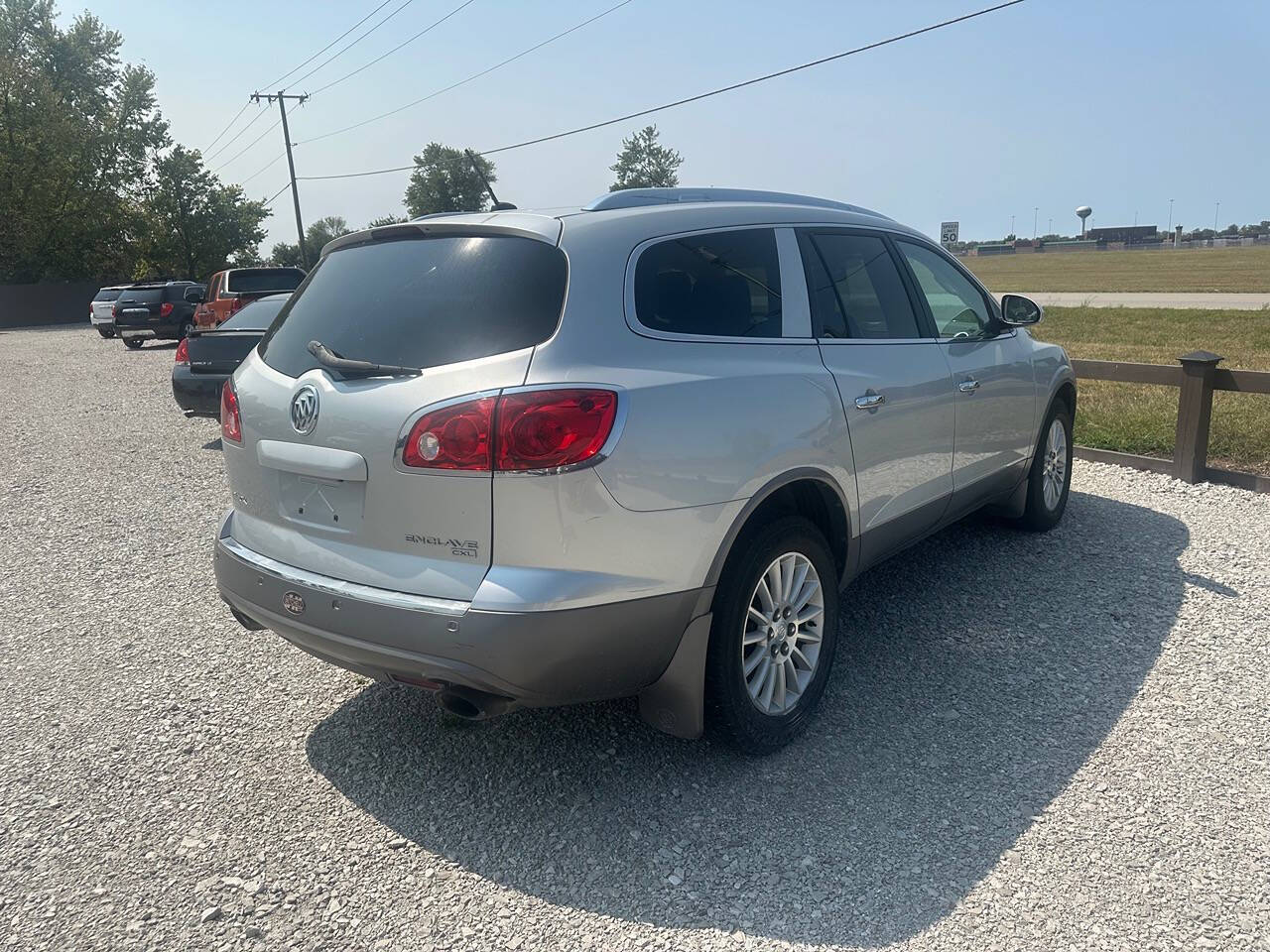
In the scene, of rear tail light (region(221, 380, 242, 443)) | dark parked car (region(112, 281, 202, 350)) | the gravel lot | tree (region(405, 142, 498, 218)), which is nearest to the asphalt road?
the gravel lot

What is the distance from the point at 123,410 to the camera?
1321 centimetres

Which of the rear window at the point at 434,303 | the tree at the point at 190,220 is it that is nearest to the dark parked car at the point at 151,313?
the rear window at the point at 434,303

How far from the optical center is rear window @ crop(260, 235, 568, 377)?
295 centimetres

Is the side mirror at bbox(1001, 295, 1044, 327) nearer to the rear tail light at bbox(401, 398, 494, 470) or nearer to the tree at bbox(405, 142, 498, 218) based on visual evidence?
the rear tail light at bbox(401, 398, 494, 470)

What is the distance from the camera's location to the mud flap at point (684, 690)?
10.3 ft

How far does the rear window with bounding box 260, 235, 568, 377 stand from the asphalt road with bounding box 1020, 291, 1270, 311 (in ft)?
75.2

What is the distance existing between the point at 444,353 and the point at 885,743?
210cm

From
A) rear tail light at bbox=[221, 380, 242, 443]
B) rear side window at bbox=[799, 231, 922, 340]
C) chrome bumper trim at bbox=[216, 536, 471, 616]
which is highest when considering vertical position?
rear side window at bbox=[799, 231, 922, 340]

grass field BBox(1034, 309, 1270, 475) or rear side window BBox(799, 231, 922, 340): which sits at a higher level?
rear side window BBox(799, 231, 922, 340)

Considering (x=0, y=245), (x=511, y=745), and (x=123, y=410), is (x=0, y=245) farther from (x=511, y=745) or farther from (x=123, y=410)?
(x=511, y=745)

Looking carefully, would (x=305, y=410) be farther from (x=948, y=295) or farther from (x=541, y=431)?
(x=948, y=295)

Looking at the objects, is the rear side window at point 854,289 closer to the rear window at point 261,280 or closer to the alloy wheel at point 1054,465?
the alloy wheel at point 1054,465

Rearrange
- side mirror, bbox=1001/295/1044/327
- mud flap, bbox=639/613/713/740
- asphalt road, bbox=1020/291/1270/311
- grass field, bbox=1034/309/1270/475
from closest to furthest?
mud flap, bbox=639/613/713/740 < side mirror, bbox=1001/295/1044/327 < grass field, bbox=1034/309/1270/475 < asphalt road, bbox=1020/291/1270/311

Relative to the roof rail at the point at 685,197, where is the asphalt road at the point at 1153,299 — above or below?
below
